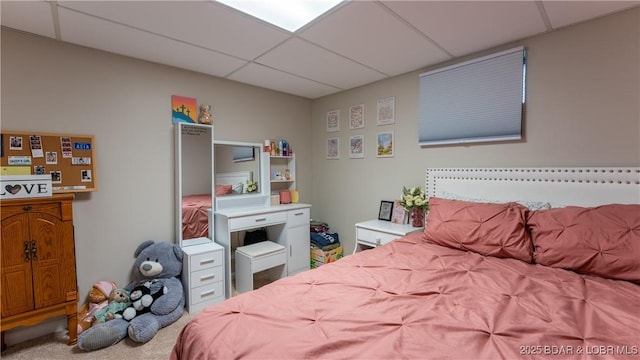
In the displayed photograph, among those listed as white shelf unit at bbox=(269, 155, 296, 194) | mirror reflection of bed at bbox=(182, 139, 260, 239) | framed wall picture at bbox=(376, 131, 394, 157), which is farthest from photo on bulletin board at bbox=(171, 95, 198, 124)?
framed wall picture at bbox=(376, 131, 394, 157)

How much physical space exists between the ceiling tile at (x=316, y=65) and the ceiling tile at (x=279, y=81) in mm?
132

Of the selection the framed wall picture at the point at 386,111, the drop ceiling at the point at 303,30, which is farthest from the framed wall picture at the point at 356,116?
the drop ceiling at the point at 303,30

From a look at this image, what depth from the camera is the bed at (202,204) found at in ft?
9.07

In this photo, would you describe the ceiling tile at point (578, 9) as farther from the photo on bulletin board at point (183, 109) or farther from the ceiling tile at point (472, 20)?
the photo on bulletin board at point (183, 109)

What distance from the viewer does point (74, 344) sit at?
77.9 inches

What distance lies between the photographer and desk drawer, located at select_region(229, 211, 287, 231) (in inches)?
108

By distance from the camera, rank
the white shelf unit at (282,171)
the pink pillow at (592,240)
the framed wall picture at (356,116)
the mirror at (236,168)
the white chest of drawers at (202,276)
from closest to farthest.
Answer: the pink pillow at (592,240)
the white chest of drawers at (202,276)
the mirror at (236,168)
the framed wall picture at (356,116)
the white shelf unit at (282,171)

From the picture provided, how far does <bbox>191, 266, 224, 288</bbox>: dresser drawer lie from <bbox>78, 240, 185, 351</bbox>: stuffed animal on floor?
0.43ft

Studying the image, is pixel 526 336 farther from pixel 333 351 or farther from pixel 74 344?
pixel 74 344

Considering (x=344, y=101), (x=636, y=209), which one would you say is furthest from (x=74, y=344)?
(x=636, y=209)

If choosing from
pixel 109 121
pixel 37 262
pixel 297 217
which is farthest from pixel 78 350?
pixel 297 217

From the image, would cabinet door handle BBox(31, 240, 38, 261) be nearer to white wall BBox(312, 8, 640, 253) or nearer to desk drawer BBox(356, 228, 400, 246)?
desk drawer BBox(356, 228, 400, 246)

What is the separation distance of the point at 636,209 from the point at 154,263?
3.33 metres

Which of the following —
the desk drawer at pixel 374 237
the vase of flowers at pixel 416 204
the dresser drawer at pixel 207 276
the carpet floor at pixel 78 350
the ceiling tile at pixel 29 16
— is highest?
the ceiling tile at pixel 29 16
